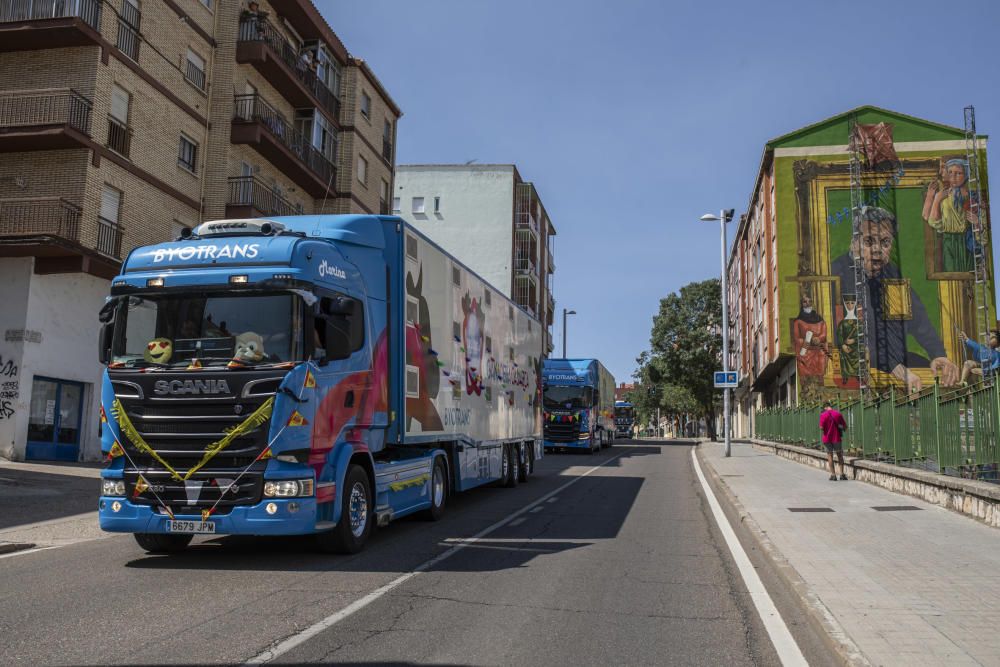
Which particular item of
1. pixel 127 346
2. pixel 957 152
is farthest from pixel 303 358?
pixel 957 152

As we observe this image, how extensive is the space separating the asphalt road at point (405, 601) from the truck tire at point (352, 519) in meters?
0.21

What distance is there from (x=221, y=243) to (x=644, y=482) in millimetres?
13151

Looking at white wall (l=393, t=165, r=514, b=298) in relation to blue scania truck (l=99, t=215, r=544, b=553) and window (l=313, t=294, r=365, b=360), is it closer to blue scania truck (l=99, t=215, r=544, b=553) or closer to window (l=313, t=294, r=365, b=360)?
blue scania truck (l=99, t=215, r=544, b=553)

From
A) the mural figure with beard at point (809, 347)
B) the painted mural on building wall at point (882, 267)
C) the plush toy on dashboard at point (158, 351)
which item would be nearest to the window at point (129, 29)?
the plush toy on dashboard at point (158, 351)

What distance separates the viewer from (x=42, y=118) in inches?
806

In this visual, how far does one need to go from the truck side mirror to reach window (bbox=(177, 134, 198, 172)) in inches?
718

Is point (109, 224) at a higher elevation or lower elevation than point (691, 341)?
lower

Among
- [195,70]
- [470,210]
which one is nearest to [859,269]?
[470,210]

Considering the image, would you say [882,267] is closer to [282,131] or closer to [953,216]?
[953,216]

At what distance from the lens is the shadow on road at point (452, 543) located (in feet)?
26.7

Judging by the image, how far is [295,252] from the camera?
26.9 ft

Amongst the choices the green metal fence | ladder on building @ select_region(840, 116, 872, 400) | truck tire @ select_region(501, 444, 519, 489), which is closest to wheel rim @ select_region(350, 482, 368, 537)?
truck tire @ select_region(501, 444, 519, 489)

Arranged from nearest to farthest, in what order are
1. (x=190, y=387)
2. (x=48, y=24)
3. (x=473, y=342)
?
(x=190, y=387)
(x=473, y=342)
(x=48, y=24)

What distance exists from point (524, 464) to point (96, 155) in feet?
42.8
